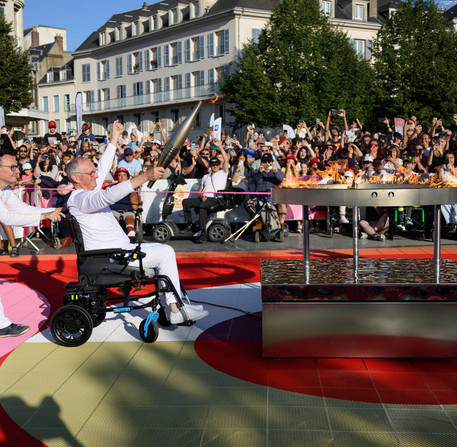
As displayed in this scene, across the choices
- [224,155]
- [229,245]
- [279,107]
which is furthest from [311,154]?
[279,107]

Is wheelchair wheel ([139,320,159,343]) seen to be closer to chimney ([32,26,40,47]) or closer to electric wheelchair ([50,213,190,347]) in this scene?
electric wheelchair ([50,213,190,347])

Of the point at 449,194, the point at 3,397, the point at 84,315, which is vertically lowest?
the point at 3,397

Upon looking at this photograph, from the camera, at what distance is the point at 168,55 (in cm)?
6181

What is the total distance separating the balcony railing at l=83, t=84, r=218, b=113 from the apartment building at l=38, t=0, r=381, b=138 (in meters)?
0.10

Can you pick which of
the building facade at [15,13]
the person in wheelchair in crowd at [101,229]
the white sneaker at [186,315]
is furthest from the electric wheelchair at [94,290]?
the building facade at [15,13]

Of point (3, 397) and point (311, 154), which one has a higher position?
point (311, 154)

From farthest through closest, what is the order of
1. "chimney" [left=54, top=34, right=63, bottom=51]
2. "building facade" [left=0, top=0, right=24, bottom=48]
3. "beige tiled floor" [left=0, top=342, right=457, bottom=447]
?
1. "chimney" [left=54, top=34, right=63, bottom=51]
2. "building facade" [left=0, top=0, right=24, bottom=48]
3. "beige tiled floor" [left=0, top=342, right=457, bottom=447]

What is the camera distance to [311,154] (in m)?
15.1

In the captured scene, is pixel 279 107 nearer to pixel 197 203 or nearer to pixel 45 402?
pixel 197 203

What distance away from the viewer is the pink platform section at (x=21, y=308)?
20.1 feet

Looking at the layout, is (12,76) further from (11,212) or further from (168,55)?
(11,212)

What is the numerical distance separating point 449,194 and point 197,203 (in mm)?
8602

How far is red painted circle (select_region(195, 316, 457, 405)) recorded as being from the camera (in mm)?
4461

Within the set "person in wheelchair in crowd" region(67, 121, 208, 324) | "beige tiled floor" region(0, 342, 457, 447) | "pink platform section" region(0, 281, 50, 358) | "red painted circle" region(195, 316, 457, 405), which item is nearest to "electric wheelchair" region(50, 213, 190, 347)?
"person in wheelchair in crowd" region(67, 121, 208, 324)
